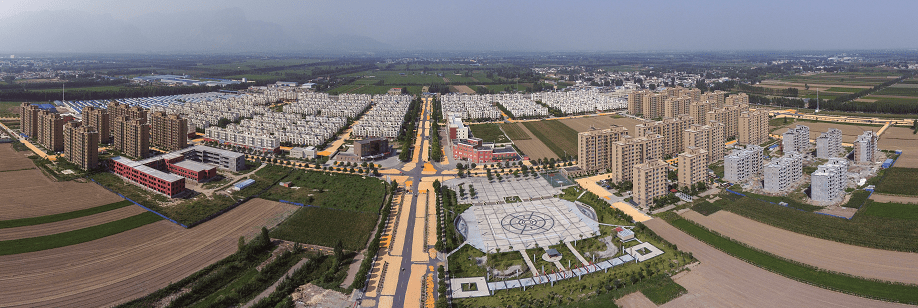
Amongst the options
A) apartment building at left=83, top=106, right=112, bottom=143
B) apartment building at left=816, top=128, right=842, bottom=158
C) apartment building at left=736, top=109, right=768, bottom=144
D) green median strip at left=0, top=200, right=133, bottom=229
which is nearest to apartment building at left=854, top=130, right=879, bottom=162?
apartment building at left=816, top=128, right=842, bottom=158

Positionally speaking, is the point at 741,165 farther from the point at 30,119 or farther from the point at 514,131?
the point at 30,119

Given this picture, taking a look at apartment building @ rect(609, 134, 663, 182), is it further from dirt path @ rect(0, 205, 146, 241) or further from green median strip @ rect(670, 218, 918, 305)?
dirt path @ rect(0, 205, 146, 241)

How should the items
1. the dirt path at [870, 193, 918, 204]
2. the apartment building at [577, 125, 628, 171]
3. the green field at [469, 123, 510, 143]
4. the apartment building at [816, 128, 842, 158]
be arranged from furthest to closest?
the green field at [469, 123, 510, 143]
the apartment building at [816, 128, 842, 158]
the apartment building at [577, 125, 628, 171]
the dirt path at [870, 193, 918, 204]

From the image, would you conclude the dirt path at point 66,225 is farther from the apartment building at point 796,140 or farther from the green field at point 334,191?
the apartment building at point 796,140

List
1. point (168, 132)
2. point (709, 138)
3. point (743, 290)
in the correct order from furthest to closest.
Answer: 1. point (168, 132)
2. point (709, 138)
3. point (743, 290)

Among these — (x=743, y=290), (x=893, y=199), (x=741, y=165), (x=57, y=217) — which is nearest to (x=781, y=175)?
(x=741, y=165)

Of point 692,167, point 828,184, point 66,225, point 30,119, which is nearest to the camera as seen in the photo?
point 66,225

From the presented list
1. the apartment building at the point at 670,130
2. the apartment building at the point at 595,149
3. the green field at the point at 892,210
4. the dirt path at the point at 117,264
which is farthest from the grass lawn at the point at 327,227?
the green field at the point at 892,210
